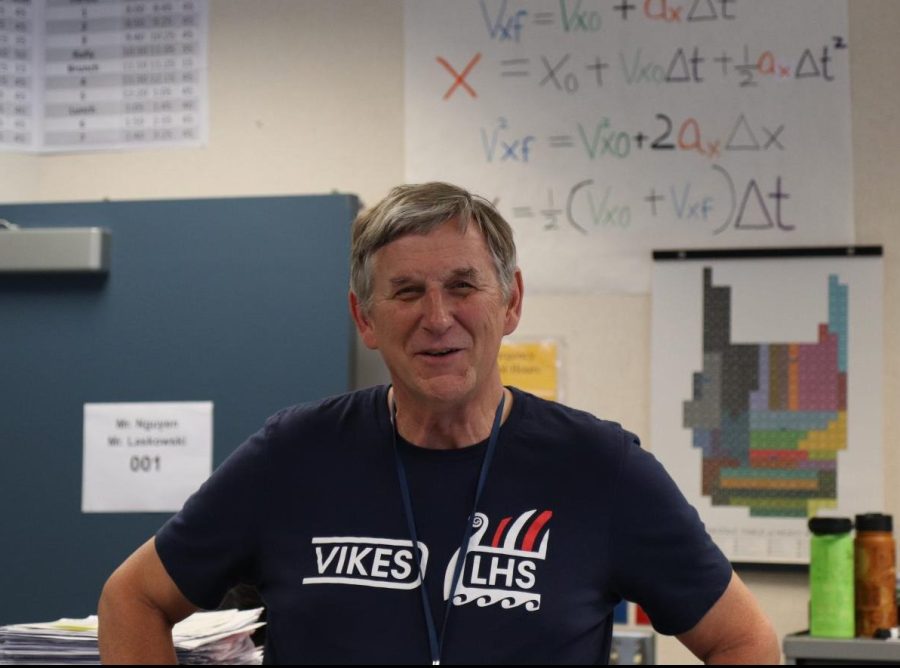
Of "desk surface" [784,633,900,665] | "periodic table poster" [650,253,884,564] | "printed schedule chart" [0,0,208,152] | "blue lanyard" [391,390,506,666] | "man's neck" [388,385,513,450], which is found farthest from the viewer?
"printed schedule chart" [0,0,208,152]

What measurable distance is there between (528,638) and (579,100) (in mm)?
1867

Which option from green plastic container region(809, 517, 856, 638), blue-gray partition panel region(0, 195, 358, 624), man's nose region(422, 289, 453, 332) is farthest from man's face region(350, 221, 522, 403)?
blue-gray partition panel region(0, 195, 358, 624)

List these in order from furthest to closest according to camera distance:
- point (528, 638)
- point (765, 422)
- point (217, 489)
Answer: point (765, 422), point (217, 489), point (528, 638)

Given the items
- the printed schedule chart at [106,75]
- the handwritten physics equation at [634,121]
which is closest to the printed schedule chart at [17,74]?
the printed schedule chart at [106,75]

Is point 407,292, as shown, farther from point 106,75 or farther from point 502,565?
point 106,75

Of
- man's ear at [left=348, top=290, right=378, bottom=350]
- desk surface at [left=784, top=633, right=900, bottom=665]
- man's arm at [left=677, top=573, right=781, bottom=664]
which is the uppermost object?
man's ear at [left=348, top=290, right=378, bottom=350]

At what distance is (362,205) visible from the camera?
301 centimetres

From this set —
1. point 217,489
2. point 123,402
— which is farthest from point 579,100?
point 217,489

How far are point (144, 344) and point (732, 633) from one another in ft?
6.28

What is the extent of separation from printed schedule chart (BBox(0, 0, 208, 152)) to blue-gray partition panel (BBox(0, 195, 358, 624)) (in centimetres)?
30

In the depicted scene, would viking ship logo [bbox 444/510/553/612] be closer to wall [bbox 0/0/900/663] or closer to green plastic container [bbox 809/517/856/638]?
green plastic container [bbox 809/517/856/638]

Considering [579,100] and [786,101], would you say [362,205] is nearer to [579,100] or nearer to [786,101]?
[579,100]

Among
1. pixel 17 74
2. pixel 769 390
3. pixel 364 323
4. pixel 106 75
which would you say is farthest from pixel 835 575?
pixel 17 74

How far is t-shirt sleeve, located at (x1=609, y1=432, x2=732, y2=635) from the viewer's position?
1.35m
